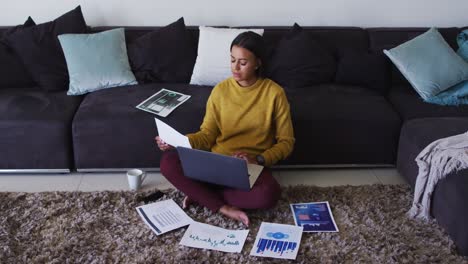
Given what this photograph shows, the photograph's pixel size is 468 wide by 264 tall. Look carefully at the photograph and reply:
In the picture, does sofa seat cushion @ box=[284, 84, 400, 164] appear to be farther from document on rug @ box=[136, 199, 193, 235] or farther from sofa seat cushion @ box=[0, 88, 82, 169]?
sofa seat cushion @ box=[0, 88, 82, 169]

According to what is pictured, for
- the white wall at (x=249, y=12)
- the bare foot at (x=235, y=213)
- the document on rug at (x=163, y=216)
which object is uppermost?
the white wall at (x=249, y=12)

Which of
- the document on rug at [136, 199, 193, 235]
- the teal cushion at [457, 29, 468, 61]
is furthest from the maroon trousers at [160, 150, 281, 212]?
the teal cushion at [457, 29, 468, 61]

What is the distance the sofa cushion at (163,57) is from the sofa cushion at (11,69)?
672mm

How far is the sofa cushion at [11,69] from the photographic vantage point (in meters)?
3.20

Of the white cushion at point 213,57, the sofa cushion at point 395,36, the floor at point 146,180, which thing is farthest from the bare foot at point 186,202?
the sofa cushion at point 395,36

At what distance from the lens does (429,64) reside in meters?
3.14

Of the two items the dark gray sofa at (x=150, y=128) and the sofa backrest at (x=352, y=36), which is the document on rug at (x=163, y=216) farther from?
the sofa backrest at (x=352, y=36)

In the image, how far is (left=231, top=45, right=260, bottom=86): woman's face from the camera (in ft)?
7.77

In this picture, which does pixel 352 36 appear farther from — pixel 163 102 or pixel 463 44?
pixel 163 102

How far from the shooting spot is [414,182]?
2639 millimetres

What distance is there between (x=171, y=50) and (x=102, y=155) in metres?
0.83

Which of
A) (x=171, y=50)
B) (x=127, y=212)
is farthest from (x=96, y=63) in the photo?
(x=127, y=212)

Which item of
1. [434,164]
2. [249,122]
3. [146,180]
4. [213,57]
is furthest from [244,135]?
[434,164]

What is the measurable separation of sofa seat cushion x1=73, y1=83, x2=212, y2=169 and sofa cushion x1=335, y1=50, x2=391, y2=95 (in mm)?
950
